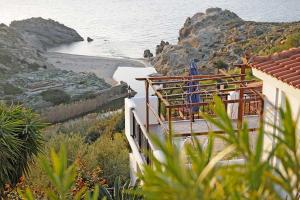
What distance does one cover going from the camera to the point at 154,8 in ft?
349

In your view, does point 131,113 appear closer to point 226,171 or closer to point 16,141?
point 16,141

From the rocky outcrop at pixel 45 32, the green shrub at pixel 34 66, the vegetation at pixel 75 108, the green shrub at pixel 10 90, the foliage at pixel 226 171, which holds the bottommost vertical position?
the vegetation at pixel 75 108

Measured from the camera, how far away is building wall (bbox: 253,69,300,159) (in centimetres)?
670

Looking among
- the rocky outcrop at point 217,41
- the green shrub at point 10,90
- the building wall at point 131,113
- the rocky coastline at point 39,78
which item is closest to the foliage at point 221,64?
the rocky outcrop at point 217,41

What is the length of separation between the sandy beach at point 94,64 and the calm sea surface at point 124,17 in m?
3.64

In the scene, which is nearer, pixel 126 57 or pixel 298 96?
pixel 298 96

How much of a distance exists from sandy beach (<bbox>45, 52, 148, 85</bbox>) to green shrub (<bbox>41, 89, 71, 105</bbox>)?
724 centimetres

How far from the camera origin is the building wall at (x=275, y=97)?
6695 mm

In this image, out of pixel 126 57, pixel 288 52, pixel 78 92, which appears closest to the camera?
pixel 288 52

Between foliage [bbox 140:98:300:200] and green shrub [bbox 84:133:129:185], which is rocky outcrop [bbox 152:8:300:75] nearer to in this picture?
green shrub [bbox 84:133:129:185]

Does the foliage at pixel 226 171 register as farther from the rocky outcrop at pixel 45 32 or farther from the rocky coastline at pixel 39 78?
the rocky outcrop at pixel 45 32

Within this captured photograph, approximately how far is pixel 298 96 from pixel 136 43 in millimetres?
58236

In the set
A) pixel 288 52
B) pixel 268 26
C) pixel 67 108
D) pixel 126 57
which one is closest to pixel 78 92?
pixel 67 108

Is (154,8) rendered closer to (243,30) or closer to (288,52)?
(243,30)
